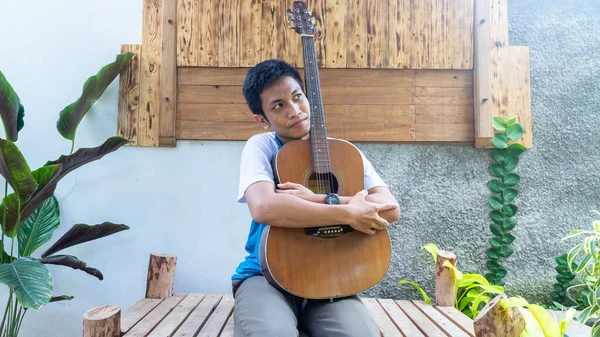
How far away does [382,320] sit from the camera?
179cm

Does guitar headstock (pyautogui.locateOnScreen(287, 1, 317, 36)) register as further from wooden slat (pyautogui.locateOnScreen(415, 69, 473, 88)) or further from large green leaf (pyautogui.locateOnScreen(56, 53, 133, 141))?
large green leaf (pyautogui.locateOnScreen(56, 53, 133, 141))

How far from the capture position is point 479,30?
2381 millimetres

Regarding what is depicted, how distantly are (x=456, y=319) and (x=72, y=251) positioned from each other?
2206mm

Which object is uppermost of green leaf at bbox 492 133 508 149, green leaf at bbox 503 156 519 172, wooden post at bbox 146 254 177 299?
green leaf at bbox 492 133 508 149

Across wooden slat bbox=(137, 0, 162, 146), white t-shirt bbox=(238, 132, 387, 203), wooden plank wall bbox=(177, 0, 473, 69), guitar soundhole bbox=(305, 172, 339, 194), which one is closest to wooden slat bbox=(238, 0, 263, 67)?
wooden plank wall bbox=(177, 0, 473, 69)

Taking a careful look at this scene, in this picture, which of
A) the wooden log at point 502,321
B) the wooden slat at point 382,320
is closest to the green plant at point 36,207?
the wooden slat at point 382,320

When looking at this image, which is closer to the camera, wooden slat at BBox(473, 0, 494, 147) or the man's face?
the man's face

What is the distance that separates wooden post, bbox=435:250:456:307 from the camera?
207 cm

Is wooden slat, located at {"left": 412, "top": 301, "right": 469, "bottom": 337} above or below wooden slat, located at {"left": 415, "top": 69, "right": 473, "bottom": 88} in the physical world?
below

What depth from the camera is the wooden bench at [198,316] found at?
4.98ft

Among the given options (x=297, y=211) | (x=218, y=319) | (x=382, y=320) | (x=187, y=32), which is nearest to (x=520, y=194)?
(x=382, y=320)

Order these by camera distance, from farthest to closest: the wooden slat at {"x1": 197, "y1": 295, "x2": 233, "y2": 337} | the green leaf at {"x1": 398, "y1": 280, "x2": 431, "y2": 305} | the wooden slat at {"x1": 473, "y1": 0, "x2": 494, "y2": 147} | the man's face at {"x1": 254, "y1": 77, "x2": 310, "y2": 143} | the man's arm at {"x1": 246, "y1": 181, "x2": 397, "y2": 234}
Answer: the wooden slat at {"x1": 473, "y1": 0, "x2": 494, "y2": 147}
the green leaf at {"x1": 398, "y1": 280, "x2": 431, "y2": 305}
the wooden slat at {"x1": 197, "y1": 295, "x2": 233, "y2": 337}
the man's face at {"x1": 254, "y1": 77, "x2": 310, "y2": 143}
the man's arm at {"x1": 246, "y1": 181, "x2": 397, "y2": 234}

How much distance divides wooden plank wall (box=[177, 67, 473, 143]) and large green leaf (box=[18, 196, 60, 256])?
824 mm

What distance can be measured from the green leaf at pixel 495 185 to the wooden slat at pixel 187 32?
197 centimetres
